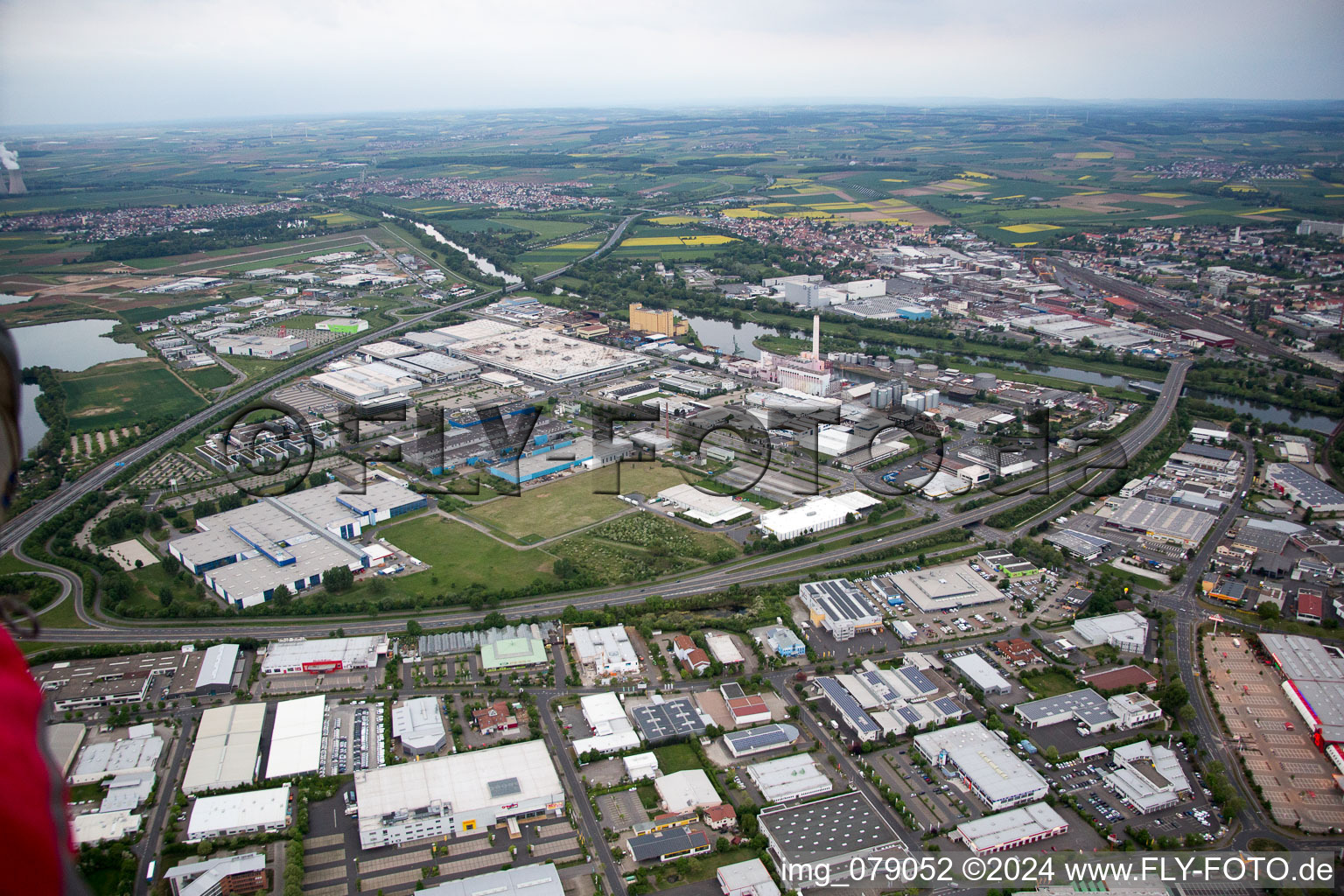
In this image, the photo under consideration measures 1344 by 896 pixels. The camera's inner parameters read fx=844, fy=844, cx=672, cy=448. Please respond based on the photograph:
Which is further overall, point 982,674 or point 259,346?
point 259,346

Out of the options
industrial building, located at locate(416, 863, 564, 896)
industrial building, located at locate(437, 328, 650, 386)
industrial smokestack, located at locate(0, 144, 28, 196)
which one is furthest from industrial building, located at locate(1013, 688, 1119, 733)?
industrial smokestack, located at locate(0, 144, 28, 196)

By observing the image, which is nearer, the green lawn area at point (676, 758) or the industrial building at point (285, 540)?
the green lawn area at point (676, 758)

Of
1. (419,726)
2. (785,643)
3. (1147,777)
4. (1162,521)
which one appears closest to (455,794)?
(419,726)

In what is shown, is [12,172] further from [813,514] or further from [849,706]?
[849,706]

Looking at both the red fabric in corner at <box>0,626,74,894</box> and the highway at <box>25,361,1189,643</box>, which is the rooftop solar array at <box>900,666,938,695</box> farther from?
the red fabric in corner at <box>0,626,74,894</box>

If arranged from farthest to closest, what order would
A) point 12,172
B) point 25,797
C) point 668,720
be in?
point 12,172 < point 668,720 < point 25,797

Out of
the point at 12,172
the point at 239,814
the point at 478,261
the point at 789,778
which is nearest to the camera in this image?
the point at 239,814

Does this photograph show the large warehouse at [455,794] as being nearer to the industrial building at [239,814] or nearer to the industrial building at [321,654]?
the industrial building at [239,814]

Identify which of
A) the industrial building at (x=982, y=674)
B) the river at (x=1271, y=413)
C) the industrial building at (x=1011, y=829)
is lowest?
the industrial building at (x=1011, y=829)

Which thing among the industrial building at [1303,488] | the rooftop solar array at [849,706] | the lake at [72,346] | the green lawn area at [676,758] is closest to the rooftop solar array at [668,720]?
the green lawn area at [676,758]
